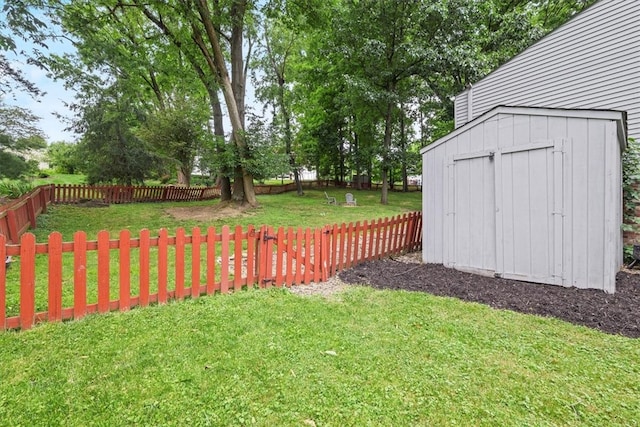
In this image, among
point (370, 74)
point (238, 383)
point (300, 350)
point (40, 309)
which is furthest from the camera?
point (370, 74)

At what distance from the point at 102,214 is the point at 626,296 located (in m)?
14.6

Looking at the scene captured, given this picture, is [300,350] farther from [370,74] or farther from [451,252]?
[370,74]

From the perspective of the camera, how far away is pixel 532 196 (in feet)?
15.8

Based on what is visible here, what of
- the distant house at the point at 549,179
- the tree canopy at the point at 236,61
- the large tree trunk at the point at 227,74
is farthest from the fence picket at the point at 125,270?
the large tree trunk at the point at 227,74

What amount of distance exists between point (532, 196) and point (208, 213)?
450 inches

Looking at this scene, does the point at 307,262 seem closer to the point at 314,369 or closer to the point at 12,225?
the point at 314,369

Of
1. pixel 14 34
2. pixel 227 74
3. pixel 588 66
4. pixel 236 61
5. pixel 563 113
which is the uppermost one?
pixel 236 61

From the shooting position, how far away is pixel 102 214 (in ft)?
39.6

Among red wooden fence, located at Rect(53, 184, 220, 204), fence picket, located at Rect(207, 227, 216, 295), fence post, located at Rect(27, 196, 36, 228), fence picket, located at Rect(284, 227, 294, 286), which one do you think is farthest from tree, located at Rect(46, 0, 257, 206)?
fence picket, located at Rect(207, 227, 216, 295)

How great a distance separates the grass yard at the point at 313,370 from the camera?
79.0 inches

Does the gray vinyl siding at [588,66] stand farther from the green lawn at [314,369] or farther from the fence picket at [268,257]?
the fence picket at [268,257]

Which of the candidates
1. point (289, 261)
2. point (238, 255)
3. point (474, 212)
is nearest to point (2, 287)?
point (238, 255)

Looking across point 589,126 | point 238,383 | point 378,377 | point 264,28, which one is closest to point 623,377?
point 378,377

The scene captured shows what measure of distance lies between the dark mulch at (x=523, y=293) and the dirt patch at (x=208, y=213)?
26.6 ft
